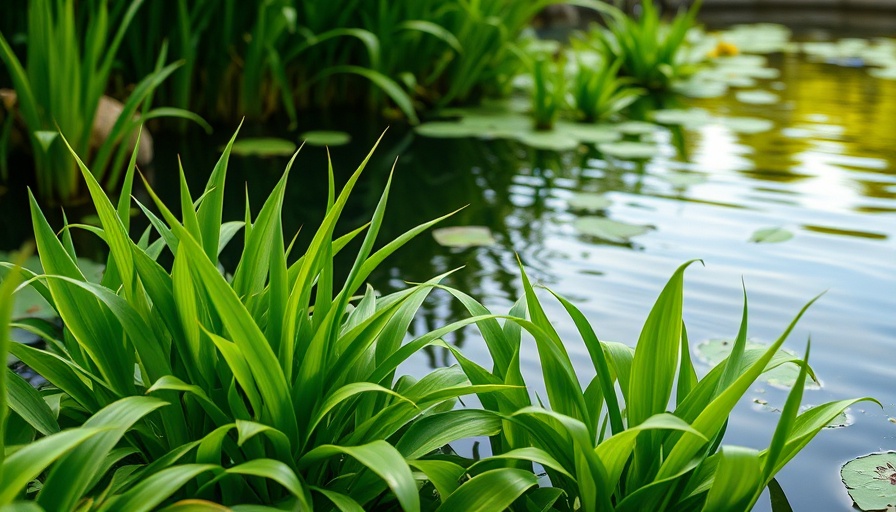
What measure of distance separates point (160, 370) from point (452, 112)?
95.7 inches

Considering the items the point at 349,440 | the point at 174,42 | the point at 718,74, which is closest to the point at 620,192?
the point at 174,42

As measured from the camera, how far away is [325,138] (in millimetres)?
2779

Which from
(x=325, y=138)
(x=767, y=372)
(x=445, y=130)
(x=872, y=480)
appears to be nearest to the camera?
(x=872, y=480)

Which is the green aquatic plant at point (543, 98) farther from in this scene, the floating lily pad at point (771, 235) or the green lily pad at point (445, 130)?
the floating lily pad at point (771, 235)

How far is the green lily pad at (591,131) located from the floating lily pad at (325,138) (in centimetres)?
78

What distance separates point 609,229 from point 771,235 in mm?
382

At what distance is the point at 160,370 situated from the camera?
3.13 ft

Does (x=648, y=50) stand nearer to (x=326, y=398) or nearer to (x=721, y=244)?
(x=721, y=244)

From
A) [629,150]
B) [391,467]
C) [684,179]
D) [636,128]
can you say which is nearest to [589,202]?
[684,179]

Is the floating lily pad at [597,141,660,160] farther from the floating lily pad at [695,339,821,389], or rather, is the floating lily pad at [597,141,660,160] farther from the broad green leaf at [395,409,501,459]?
the broad green leaf at [395,409,501,459]

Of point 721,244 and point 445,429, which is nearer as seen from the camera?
point 445,429

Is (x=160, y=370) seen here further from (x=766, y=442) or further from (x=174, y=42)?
(x=174, y=42)

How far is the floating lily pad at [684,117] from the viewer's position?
10.6 ft

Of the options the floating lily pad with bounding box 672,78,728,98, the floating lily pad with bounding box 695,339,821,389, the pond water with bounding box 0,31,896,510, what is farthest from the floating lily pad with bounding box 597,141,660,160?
the floating lily pad with bounding box 695,339,821,389
